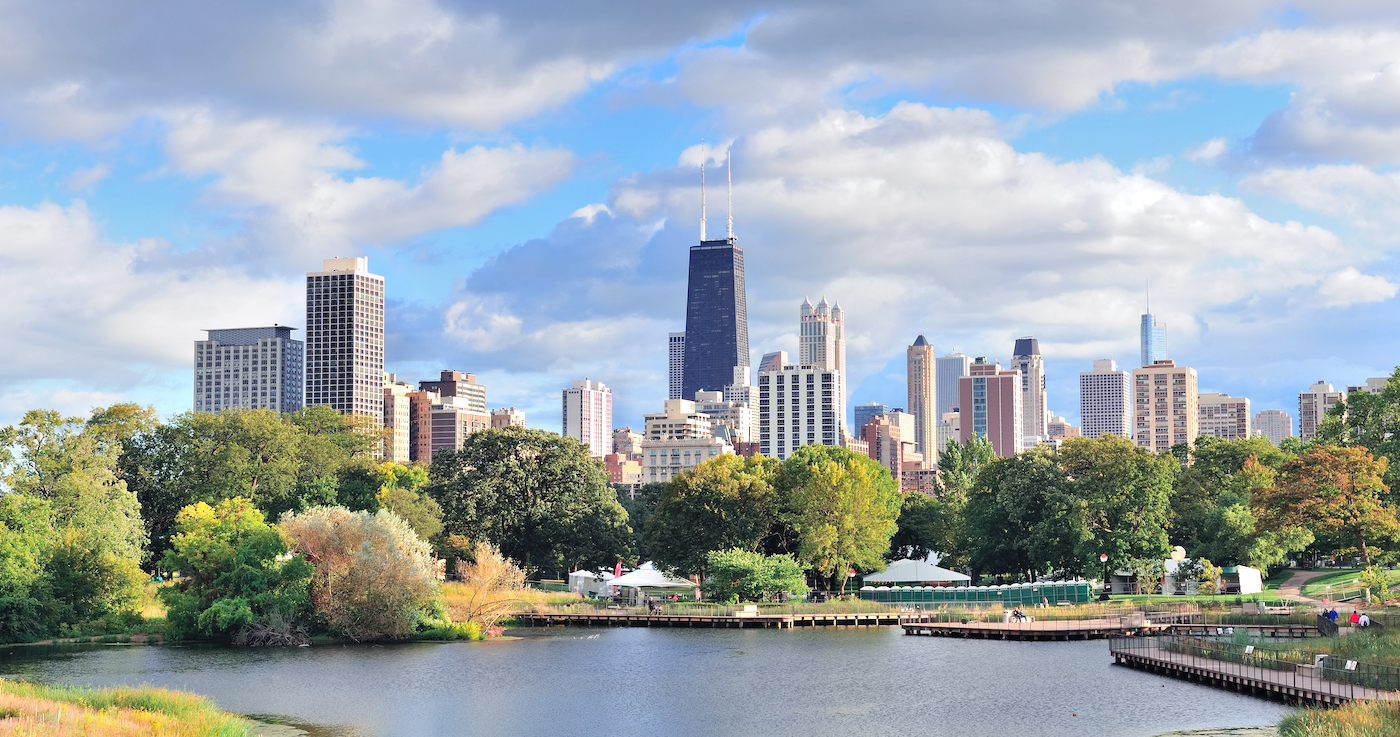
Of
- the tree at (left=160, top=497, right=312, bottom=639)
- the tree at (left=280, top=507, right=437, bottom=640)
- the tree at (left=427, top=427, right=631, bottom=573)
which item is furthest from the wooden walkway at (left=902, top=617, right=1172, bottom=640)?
the tree at (left=160, top=497, right=312, bottom=639)

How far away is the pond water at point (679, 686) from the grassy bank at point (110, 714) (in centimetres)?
460

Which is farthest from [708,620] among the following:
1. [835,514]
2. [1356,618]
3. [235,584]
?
[1356,618]

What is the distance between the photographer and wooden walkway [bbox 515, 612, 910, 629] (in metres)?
73.2

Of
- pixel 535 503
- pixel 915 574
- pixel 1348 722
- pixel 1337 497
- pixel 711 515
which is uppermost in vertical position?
pixel 1337 497

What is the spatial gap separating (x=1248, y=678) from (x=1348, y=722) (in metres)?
13.0

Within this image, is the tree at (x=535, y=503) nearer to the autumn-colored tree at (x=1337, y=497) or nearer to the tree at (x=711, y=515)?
the tree at (x=711, y=515)

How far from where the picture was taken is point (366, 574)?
6300cm

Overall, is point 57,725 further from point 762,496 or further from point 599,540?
point 599,540

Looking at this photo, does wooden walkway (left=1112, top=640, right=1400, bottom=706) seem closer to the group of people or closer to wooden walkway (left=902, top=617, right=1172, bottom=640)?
the group of people

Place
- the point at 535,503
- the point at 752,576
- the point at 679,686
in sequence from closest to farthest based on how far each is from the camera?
the point at 679,686, the point at 752,576, the point at 535,503

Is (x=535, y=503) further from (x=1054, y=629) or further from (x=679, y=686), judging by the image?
(x=679, y=686)

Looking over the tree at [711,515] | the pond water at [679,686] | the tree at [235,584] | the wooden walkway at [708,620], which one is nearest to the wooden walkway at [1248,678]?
the pond water at [679,686]

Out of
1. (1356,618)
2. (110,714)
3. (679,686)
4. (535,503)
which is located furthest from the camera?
(535,503)

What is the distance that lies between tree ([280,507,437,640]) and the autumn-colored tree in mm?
44979
